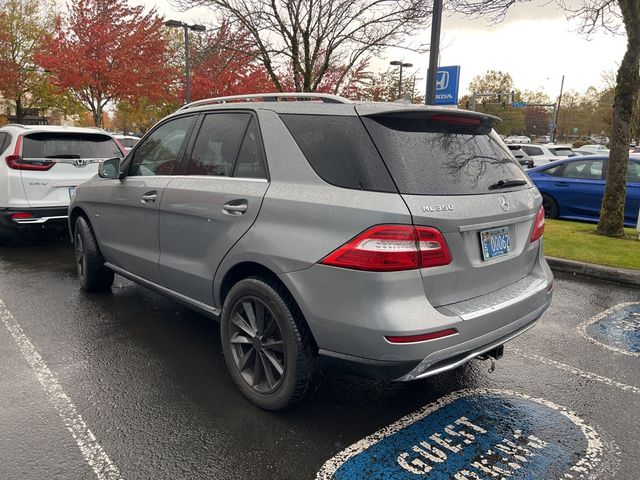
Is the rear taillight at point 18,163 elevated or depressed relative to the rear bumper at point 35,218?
elevated

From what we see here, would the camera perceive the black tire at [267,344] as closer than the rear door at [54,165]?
Yes

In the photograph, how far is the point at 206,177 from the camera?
11.4 feet

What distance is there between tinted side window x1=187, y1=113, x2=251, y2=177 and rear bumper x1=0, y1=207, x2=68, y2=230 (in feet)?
13.6

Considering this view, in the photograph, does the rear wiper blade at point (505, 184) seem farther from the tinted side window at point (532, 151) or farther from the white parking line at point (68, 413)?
the tinted side window at point (532, 151)

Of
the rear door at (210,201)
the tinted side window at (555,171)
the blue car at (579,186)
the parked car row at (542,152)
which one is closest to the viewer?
the rear door at (210,201)

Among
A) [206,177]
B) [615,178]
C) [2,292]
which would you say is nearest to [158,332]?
[206,177]

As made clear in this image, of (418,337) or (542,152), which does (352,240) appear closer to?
(418,337)

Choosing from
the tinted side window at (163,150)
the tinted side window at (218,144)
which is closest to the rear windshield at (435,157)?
the tinted side window at (218,144)

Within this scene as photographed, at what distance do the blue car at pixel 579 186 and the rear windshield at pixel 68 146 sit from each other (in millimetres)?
8056

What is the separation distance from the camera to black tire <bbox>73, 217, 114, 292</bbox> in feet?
16.6

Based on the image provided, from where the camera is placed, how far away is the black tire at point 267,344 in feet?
9.11

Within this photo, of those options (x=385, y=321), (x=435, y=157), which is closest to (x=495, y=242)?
(x=435, y=157)

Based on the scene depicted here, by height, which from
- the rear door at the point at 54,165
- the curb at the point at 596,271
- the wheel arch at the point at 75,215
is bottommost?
the curb at the point at 596,271

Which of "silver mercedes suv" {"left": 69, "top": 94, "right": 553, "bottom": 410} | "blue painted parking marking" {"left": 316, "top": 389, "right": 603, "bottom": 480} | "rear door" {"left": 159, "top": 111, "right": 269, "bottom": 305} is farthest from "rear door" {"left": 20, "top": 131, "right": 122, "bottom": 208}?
"blue painted parking marking" {"left": 316, "top": 389, "right": 603, "bottom": 480}
